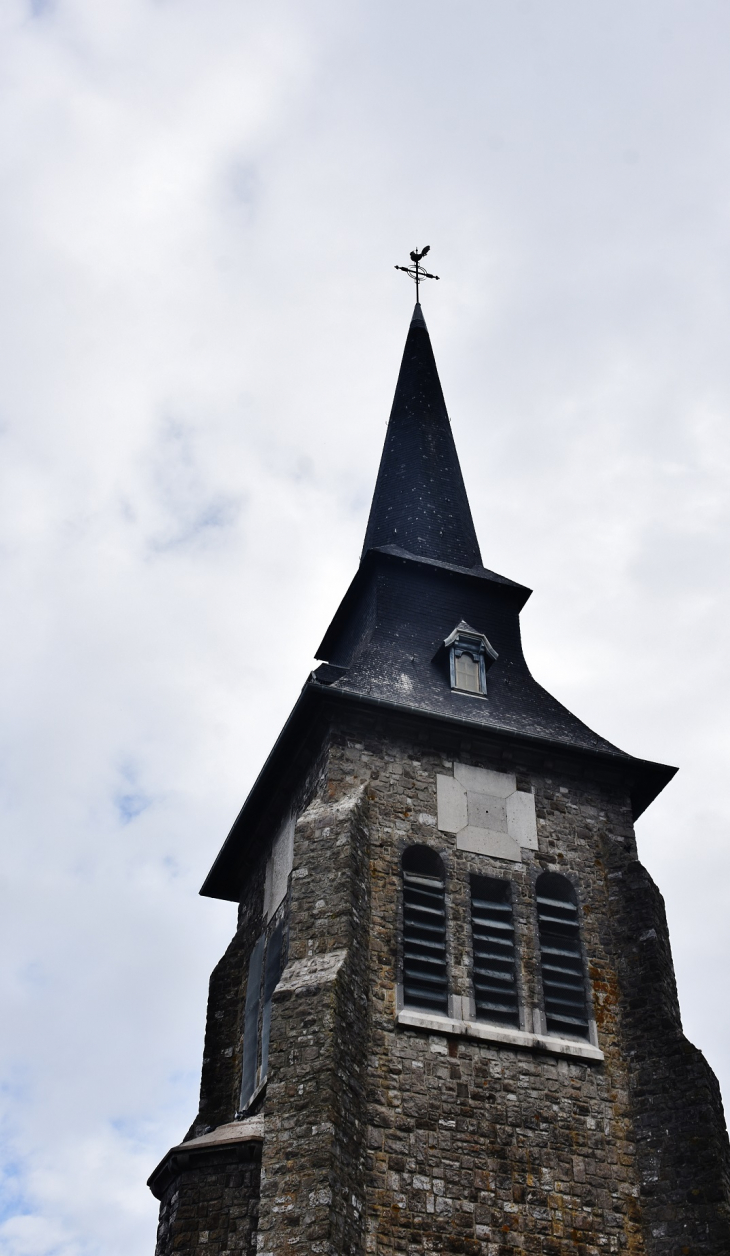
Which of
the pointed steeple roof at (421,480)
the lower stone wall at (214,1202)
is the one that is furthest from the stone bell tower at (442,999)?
the pointed steeple roof at (421,480)

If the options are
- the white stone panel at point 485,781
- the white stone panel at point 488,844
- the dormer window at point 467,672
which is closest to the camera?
the white stone panel at point 488,844

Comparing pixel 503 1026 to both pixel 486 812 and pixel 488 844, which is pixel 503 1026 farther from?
pixel 486 812

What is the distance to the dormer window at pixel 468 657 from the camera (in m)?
20.1

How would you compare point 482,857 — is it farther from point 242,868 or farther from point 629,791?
point 242,868

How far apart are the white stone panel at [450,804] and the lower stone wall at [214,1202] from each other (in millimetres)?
4799

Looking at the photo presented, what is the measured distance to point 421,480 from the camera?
82.1 ft

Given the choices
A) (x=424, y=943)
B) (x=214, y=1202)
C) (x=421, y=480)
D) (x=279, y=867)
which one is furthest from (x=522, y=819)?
(x=421, y=480)

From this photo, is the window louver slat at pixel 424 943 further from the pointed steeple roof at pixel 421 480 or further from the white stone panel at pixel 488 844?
the pointed steeple roof at pixel 421 480

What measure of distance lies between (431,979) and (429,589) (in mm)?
7575

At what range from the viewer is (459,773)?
18.2 m

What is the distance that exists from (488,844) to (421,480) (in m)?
9.33

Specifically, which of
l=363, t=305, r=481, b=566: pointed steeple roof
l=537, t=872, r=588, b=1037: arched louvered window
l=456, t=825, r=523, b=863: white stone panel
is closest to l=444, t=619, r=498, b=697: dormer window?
l=363, t=305, r=481, b=566: pointed steeple roof

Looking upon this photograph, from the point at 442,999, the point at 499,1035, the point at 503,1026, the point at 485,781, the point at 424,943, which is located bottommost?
the point at 499,1035

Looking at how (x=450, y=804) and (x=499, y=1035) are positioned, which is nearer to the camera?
(x=499, y=1035)
